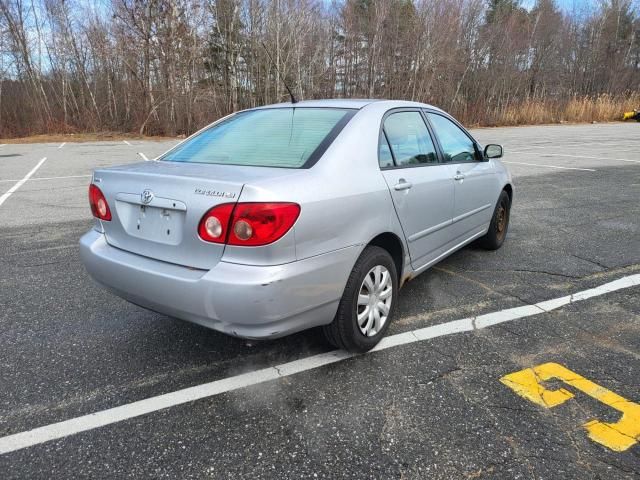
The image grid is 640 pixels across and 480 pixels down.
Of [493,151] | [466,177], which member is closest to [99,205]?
[466,177]

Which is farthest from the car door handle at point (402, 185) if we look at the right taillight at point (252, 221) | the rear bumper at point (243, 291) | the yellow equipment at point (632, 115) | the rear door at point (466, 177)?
the yellow equipment at point (632, 115)

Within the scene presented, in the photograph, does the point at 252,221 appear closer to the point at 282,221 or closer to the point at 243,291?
the point at 282,221

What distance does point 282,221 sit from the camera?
7.32 feet

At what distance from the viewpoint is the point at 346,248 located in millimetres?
2561

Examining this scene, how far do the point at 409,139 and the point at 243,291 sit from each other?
186cm

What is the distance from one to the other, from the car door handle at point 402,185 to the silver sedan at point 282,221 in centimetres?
1

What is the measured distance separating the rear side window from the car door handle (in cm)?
14

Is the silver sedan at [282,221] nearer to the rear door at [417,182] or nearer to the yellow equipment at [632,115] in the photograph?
the rear door at [417,182]

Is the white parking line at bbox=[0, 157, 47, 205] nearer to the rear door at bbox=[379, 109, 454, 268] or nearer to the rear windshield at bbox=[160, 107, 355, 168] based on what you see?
the rear windshield at bbox=[160, 107, 355, 168]

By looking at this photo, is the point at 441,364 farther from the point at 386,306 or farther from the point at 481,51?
the point at 481,51

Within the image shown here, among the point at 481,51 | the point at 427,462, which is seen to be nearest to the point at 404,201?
the point at 427,462

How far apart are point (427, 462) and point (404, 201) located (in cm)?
160

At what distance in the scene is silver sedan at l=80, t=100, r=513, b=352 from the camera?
88.4 inches

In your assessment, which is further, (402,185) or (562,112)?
(562,112)
